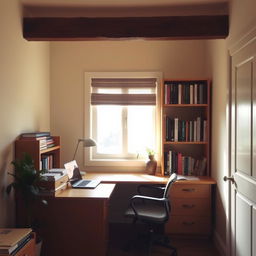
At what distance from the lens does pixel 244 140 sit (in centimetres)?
237

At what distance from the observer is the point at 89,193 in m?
2.87

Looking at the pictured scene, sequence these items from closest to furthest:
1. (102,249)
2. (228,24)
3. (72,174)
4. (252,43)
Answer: (252,43) → (102,249) → (228,24) → (72,174)

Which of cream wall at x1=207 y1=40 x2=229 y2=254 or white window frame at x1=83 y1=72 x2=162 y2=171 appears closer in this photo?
cream wall at x1=207 y1=40 x2=229 y2=254

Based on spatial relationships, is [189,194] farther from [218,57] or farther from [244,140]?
[218,57]

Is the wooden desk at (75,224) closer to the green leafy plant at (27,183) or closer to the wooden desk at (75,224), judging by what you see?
the wooden desk at (75,224)

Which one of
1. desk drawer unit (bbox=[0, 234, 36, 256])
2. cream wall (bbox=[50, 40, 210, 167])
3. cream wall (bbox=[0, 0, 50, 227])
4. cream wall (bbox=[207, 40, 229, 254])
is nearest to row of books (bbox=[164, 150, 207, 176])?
cream wall (bbox=[207, 40, 229, 254])

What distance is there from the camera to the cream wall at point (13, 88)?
8.77 feet

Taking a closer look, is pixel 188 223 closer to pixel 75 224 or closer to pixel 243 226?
pixel 243 226

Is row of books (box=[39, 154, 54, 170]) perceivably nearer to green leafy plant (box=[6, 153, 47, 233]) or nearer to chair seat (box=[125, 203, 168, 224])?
green leafy plant (box=[6, 153, 47, 233])

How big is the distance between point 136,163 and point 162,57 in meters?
1.45

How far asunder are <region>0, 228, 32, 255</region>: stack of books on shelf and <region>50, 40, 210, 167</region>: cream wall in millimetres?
1836

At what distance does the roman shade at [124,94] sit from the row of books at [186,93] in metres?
0.29

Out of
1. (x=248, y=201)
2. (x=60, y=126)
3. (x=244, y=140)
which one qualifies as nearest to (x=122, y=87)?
(x=60, y=126)

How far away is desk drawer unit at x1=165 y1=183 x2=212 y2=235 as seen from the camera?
3.43 meters
